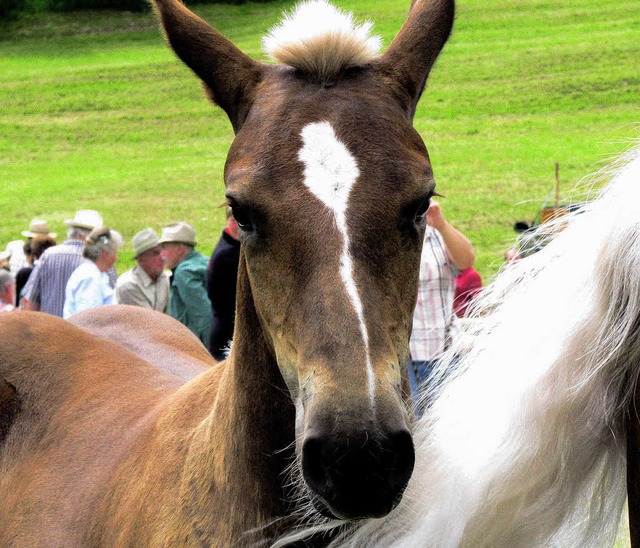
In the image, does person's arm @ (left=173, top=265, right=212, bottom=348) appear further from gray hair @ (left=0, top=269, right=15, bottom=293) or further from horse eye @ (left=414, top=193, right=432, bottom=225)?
horse eye @ (left=414, top=193, right=432, bottom=225)

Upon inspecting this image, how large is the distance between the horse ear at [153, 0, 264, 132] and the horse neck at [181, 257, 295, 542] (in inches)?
20.0

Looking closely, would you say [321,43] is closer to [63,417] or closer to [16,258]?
[63,417]

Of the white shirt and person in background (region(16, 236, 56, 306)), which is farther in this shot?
person in background (region(16, 236, 56, 306))

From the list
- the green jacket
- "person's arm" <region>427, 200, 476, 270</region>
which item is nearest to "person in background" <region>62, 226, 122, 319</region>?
the green jacket

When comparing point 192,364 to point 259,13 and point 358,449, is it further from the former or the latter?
point 259,13

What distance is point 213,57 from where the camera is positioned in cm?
251

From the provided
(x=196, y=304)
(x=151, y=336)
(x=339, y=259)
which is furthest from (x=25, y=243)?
(x=339, y=259)

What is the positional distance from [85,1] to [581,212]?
52494mm

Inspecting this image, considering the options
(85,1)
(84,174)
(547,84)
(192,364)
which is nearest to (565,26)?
(547,84)

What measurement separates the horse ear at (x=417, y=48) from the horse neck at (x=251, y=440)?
27.8 inches

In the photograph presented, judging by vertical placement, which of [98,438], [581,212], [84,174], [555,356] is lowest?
[84,174]

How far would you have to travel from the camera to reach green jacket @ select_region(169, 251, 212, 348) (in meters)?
7.62

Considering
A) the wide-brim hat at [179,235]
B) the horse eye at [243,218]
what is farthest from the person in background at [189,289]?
the horse eye at [243,218]

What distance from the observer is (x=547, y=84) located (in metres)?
29.5
